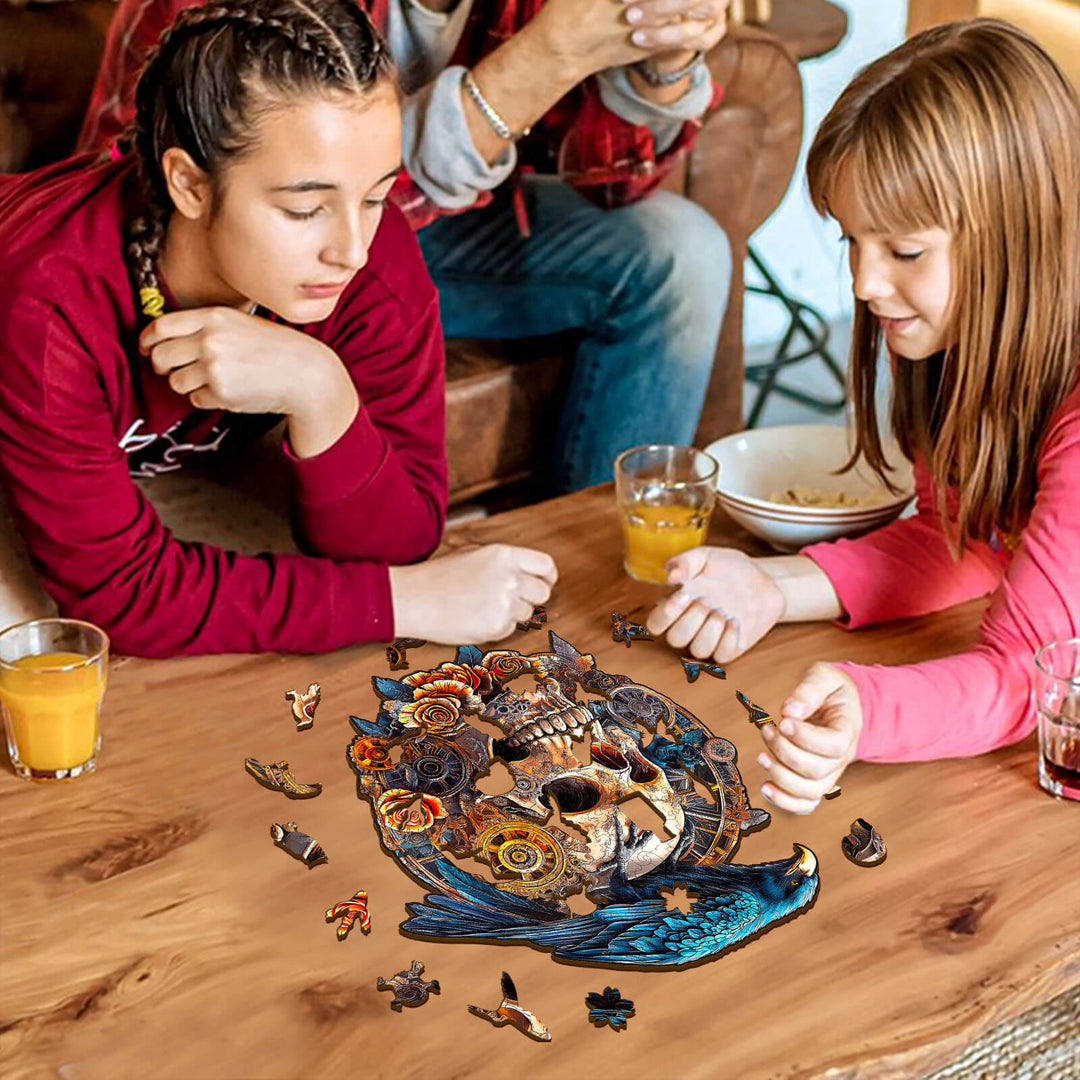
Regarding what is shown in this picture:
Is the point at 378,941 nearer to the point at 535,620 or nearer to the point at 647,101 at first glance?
the point at 535,620

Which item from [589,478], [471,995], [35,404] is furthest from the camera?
[589,478]

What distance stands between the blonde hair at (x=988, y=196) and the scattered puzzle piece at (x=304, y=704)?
0.60 m

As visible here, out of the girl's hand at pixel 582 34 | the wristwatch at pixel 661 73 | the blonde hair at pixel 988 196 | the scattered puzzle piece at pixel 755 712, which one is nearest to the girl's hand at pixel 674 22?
the girl's hand at pixel 582 34

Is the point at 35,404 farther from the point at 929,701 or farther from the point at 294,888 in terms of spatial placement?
the point at 929,701

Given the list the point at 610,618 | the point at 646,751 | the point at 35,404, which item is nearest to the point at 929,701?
the point at 646,751

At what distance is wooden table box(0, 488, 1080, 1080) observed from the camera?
0.94 m

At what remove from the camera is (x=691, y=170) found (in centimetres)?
229

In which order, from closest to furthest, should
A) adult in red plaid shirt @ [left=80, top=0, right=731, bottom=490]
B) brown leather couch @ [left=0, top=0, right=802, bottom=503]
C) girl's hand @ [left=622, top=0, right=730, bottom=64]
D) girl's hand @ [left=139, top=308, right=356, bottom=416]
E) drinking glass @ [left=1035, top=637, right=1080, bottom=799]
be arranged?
drinking glass @ [left=1035, top=637, right=1080, bottom=799], girl's hand @ [left=139, top=308, right=356, bottom=416], girl's hand @ [left=622, top=0, right=730, bottom=64], adult in red plaid shirt @ [left=80, top=0, right=731, bottom=490], brown leather couch @ [left=0, top=0, right=802, bottom=503]

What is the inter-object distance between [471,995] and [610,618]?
0.52 metres

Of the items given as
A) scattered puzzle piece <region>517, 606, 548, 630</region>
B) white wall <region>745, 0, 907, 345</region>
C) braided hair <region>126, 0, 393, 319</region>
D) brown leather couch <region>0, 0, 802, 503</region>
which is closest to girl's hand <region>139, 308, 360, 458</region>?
braided hair <region>126, 0, 393, 319</region>

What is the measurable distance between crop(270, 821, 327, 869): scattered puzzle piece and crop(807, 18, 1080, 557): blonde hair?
664mm

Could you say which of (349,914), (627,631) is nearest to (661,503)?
(627,631)

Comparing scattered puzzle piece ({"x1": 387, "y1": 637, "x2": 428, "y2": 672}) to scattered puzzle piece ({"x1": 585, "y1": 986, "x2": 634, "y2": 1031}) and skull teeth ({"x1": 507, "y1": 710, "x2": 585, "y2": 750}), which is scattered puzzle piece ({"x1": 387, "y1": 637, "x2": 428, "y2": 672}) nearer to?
skull teeth ({"x1": 507, "y1": 710, "x2": 585, "y2": 750})

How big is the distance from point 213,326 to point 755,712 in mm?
583
